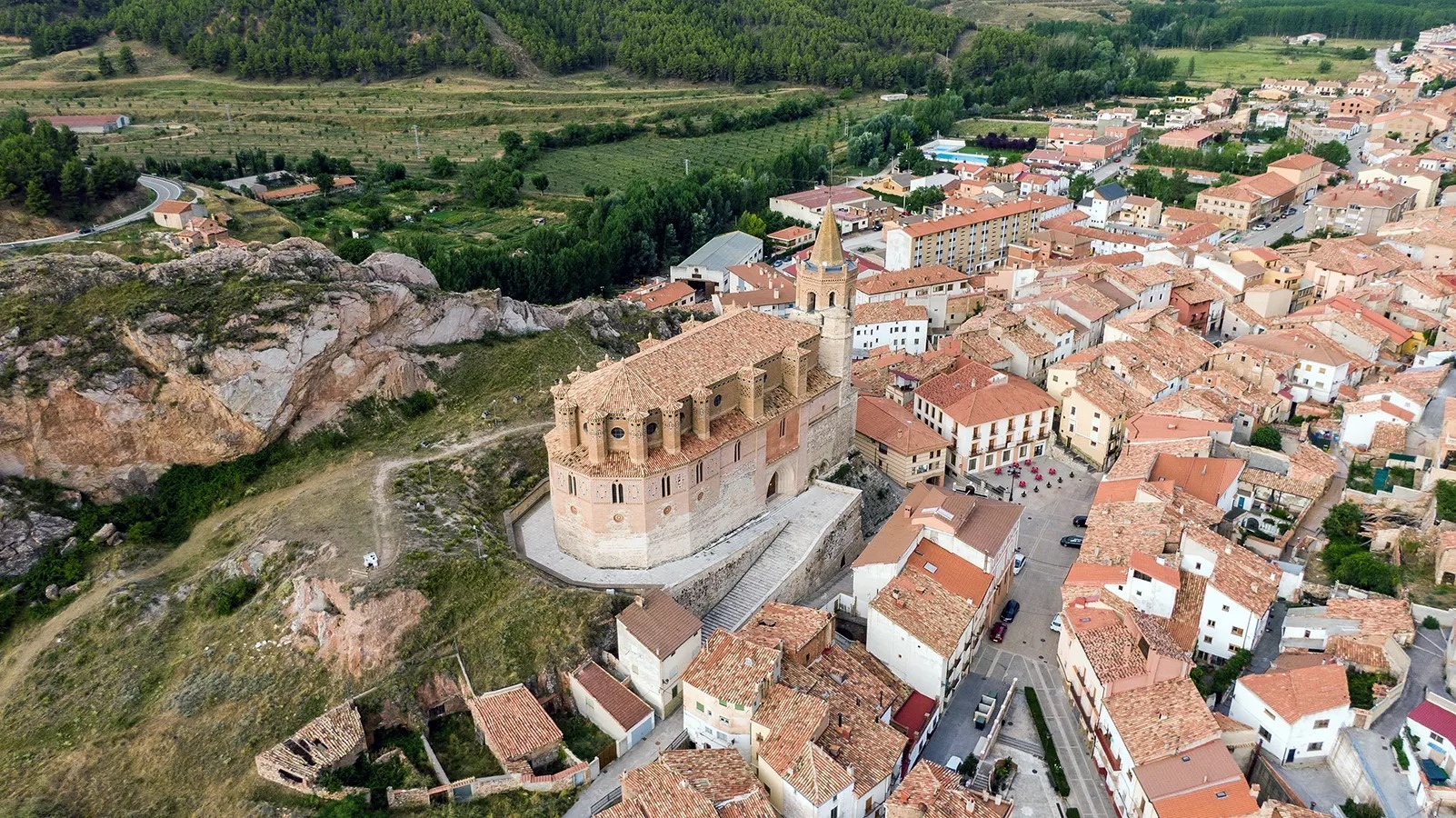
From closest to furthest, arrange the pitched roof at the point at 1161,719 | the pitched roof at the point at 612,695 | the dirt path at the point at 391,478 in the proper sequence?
1. the pitched roof at the point at 1161,719
2. the pitched roof at the point at 612,695
3. the dirt path at the point at 391,478

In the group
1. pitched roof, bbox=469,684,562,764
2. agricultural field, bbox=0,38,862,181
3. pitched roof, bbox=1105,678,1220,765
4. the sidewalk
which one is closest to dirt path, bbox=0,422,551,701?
pitched roof, bbox=469,684,562,764

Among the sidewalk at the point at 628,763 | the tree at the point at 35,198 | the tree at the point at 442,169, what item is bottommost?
the sidewalk at the point at 628,763

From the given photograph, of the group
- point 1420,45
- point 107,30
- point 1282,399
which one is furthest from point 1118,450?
point 1420,45

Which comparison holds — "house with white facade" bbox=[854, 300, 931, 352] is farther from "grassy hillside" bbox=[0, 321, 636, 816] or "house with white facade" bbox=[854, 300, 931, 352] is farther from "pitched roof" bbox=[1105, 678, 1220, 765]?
"pitched roof" bbox=[1105, 678, 1220, 765]

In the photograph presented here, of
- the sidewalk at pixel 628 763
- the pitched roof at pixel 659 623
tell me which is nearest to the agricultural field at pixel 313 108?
the pitched roof at pixel 659 623

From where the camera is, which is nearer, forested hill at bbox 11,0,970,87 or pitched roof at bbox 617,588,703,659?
pitched roof at bbox 617,588,703,659

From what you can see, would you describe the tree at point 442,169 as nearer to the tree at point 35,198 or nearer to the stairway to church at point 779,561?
the tree at point 35,198
